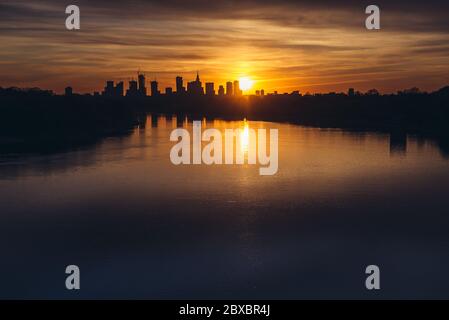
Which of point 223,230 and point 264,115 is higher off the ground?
point 264,115

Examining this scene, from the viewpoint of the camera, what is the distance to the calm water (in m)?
12.2

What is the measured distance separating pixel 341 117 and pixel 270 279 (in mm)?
70611

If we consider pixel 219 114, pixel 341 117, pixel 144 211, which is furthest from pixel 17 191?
pixel 219 114

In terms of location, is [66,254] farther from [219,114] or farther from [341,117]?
[219,114]

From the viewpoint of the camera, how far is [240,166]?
29.7 metres

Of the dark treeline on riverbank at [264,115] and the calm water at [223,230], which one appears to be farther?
the dark treeline on riverbank at [264,115]

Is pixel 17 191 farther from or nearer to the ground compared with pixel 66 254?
farther from the ground

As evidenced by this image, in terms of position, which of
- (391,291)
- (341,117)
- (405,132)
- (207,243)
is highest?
(341,117)

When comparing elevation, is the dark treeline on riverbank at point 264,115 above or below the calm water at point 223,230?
above

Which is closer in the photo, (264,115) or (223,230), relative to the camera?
(223,230)

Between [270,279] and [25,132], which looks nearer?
[270,279]

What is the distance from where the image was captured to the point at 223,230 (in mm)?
16141

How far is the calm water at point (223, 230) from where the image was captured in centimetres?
1218

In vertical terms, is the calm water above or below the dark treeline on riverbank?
below
